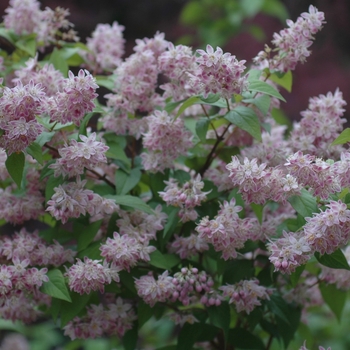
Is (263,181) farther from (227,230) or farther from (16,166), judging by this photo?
(16,166)

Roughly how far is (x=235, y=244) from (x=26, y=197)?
496mm

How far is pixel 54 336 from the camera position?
292 centimetres

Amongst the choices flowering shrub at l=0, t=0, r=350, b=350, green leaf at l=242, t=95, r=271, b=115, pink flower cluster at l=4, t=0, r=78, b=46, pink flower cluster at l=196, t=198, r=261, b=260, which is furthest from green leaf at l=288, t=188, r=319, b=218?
pink flower cluster at l=4, t=0, r=78, b=46

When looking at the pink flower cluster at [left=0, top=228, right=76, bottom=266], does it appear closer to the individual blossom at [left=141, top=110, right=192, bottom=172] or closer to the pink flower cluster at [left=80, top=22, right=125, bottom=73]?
the individual blossom at [left=141, top=110, right=192, bottom=172]

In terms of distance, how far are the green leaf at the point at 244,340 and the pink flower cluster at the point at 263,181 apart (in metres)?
0.44

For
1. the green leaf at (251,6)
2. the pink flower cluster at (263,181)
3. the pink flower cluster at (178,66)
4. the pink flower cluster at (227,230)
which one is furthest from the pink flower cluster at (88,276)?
the green leaf at (251,6)

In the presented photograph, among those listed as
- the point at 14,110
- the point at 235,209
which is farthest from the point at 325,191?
the point at 14,110

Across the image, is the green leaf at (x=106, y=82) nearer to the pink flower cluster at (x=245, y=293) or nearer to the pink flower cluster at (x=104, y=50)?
the pink flower cluster at (x=104, y=50)

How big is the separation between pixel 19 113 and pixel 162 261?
434 millimetres

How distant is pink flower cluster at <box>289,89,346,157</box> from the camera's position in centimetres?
133

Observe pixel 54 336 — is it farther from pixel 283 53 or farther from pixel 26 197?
pixel 283 53

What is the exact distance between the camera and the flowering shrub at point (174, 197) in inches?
41.8

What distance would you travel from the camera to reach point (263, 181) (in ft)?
3.44

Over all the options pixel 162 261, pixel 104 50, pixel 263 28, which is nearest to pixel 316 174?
pixel 162 261
